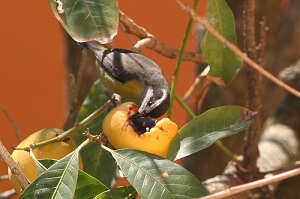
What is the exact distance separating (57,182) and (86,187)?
86 mm

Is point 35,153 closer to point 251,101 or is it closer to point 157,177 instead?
point 157,177

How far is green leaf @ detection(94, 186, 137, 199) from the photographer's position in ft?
3.34

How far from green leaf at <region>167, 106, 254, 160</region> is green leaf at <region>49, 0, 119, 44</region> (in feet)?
0.67

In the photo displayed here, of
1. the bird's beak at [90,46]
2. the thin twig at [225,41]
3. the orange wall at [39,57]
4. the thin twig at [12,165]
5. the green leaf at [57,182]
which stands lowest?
the orange wall at [39,57]

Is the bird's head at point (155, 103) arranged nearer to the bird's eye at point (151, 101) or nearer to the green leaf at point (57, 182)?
the bird's eye at point (151, 101)

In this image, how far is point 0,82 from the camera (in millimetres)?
3482

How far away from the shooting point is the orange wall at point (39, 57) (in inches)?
137

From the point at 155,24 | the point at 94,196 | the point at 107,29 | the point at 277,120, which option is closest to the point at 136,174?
the point at 94,196

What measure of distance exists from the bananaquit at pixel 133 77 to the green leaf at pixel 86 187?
274 millimetres

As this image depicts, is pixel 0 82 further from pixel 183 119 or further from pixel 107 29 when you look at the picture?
pixel 107 29

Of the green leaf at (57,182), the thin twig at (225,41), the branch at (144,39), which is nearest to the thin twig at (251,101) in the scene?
the branch at (144,39)

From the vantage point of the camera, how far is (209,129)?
1.07 metres

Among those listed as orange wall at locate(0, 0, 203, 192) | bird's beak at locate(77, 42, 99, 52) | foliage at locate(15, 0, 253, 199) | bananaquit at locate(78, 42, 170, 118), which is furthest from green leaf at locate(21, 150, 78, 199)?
orange wall at locate(0, 0, 203, 192)

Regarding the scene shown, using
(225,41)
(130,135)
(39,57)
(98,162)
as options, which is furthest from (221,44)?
(39,57)
